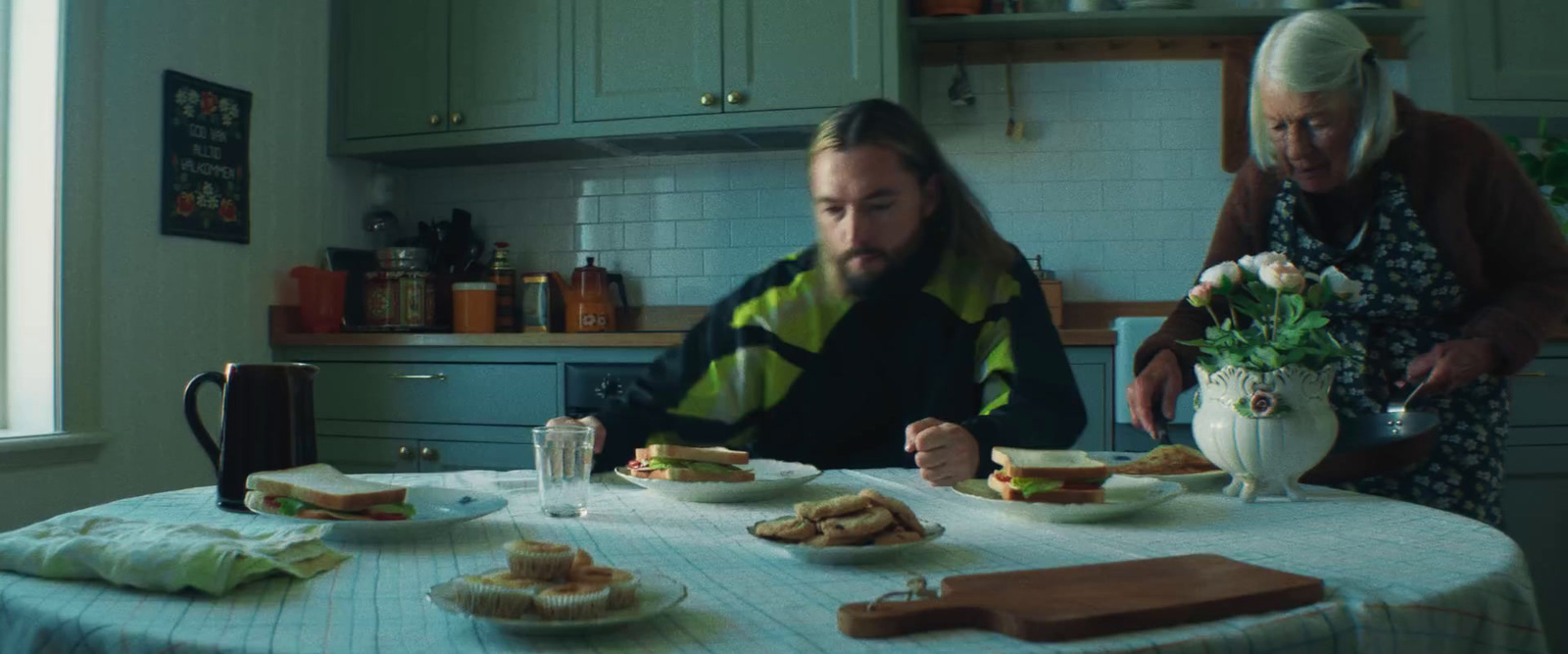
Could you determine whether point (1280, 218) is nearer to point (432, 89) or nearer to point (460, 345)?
point (460, 345)

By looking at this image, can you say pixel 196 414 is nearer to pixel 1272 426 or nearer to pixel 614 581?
pixel 614 581

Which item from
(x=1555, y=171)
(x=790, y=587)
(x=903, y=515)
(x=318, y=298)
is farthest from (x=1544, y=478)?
(x=318, y=298)

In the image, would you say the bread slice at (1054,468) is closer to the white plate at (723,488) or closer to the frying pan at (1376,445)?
the white plate at (723,488)

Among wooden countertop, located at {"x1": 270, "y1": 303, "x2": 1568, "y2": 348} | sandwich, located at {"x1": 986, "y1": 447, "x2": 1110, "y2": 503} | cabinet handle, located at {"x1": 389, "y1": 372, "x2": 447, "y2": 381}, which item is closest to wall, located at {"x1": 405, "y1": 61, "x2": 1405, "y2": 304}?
wooden countertop, located at {"x1": 270, "y1": 303, "x2": 1568, "y2": 348}

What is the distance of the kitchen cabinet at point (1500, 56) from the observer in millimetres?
3225

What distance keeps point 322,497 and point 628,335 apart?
2.10 m

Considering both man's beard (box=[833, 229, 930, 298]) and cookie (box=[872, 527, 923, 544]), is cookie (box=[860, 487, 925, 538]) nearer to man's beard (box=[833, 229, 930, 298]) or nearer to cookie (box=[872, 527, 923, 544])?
cookie (box=[872, 527, 923, 544])

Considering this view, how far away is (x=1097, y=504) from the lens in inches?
45.4

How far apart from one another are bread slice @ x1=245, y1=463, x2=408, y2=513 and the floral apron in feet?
4.55


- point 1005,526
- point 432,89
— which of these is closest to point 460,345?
point 432,89

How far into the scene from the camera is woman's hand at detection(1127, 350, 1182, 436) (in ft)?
5.33

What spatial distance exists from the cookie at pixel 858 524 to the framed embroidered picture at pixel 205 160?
109 inches

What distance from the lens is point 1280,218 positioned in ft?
6.18

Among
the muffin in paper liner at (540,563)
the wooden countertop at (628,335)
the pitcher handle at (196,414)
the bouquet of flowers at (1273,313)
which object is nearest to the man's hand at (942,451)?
the bouquet of flowers at (1273,313)
